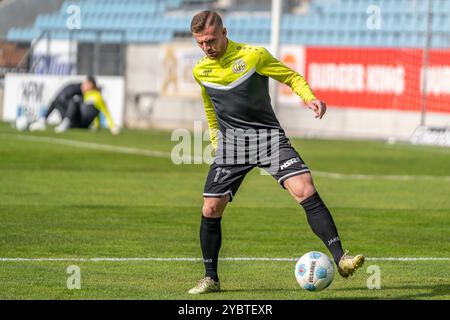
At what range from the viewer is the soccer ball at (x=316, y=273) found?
8.50 meters

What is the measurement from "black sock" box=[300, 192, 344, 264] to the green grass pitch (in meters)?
0.37

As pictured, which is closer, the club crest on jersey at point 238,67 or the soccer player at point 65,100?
the club crest on jersey at point 238,67

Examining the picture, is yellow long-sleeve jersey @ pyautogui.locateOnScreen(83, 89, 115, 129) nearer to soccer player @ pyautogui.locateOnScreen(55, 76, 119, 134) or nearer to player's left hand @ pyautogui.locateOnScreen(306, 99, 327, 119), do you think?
soccer player @ pyautogui.locateOnScreen(55, 76, 119, 134)

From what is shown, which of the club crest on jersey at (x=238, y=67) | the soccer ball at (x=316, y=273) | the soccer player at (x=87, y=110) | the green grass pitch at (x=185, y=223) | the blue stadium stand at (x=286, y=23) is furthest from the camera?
the blue stadium stand at (x=286, y=23)

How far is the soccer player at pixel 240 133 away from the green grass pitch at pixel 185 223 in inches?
19.3

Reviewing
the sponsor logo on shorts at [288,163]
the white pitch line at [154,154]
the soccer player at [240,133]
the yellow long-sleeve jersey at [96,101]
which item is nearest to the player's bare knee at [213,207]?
the soccer player at [240,133]

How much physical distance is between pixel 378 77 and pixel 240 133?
22.8 m

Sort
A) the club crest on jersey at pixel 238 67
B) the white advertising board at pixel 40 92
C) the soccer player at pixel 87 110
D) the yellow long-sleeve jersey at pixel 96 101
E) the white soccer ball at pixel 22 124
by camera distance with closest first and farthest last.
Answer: the club crest on jersey at pixel 238 67, the white soccer ball at pixel 22 124, the soccer player at pixel 87 110, the yellow long-sleeve jersey at pixel 96 101, the white advertising board at pixel 40 92

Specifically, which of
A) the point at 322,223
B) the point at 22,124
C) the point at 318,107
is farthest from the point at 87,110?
the point at 318,107

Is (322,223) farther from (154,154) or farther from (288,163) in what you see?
(154,154)

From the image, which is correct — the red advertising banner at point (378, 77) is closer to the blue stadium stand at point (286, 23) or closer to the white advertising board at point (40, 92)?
the blue stadium stand at point (286, 23)

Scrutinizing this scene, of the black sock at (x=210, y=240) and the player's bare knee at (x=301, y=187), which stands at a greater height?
the player's bare knee at (x=301, y=187)

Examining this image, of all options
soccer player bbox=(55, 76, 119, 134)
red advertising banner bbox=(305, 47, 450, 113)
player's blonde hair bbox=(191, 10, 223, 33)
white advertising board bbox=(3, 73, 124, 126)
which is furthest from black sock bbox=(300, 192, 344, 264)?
white advertising board bbox=(3, 73, 124, 126)

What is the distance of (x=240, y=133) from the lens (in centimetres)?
895
